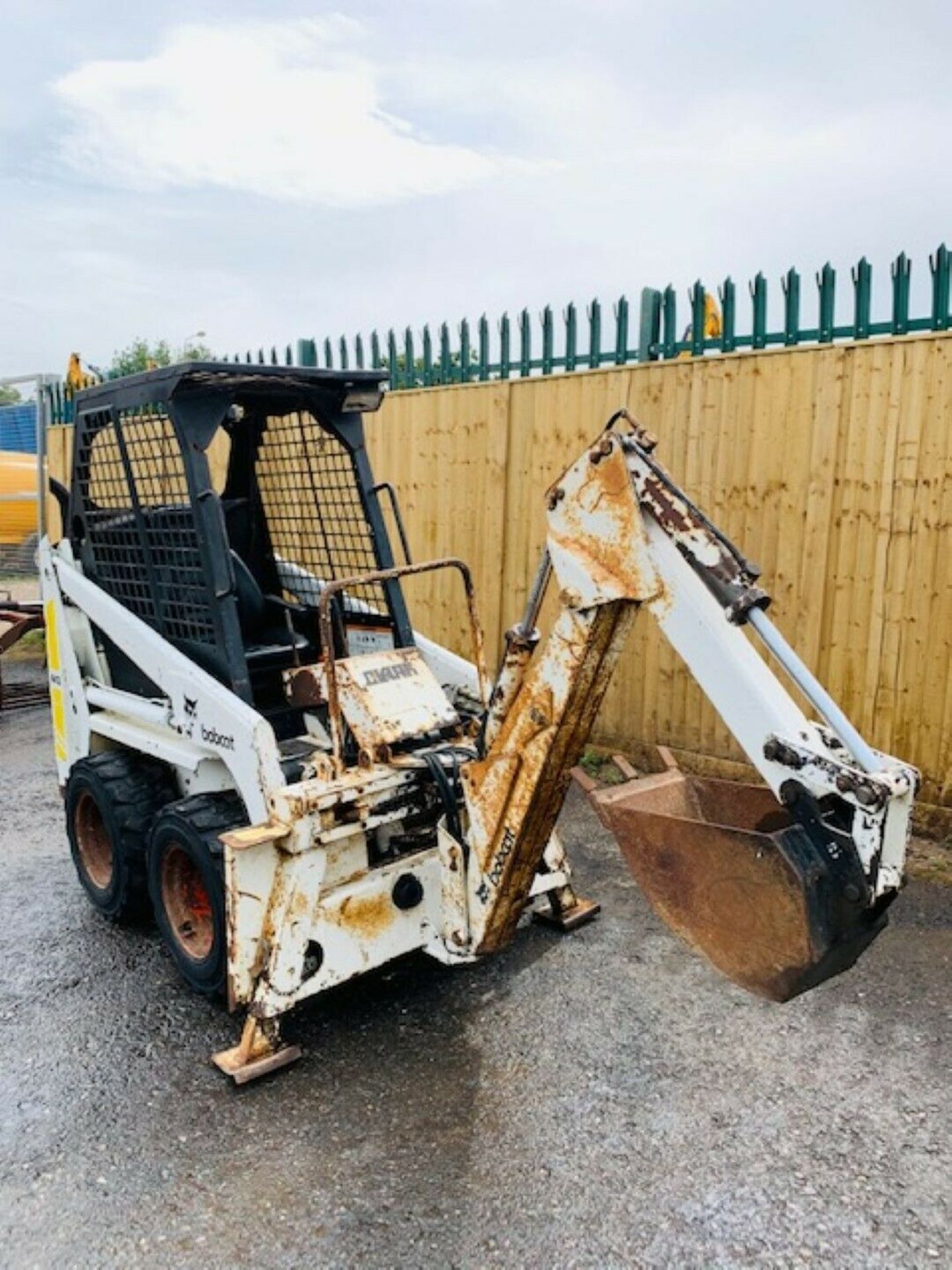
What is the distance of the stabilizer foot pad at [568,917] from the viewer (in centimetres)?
405

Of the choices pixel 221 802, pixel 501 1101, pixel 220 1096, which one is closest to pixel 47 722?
pixel 221 802

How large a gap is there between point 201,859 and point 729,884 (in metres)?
1.88

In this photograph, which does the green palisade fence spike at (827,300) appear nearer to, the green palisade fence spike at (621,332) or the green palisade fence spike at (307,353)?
the green palisade fence spike at (621,332)

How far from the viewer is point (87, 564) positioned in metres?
4.29

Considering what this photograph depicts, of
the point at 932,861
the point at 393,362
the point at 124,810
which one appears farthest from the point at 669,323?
the point at 124,810

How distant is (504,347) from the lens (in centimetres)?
636

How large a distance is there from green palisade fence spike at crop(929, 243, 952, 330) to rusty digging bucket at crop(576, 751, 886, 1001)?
312cm

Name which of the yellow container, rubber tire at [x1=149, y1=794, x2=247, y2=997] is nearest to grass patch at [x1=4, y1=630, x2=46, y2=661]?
the yellow container

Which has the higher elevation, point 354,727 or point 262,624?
point 262,624

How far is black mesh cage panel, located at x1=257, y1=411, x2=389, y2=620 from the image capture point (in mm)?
4270

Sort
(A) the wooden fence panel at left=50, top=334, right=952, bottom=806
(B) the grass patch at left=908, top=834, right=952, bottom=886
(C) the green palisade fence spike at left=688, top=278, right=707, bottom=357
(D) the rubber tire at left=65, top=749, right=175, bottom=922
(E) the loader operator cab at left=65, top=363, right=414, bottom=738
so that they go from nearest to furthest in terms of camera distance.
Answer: (E) the loader operator cab at left=65, top=363, right=414, bottom=738, (D) the rubber tire at left=65, top=749, right=175, bottom=922, (B) the grass patch at left=908, top=834, right=952, bottom=886, (A) the wooden fence panel at left=50, top=334, right=952, bottom=806, (C) the green palisade fence spike at left=688, top=278, right=707, bottom=357

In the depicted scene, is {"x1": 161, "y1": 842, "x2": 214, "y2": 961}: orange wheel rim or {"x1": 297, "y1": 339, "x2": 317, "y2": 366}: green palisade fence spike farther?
{"x1": 297, "y1": 339, "x2": 317, "y2": 366}: green palisade fence spike

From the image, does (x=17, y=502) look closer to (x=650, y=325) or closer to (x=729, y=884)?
(x=650, y=325)

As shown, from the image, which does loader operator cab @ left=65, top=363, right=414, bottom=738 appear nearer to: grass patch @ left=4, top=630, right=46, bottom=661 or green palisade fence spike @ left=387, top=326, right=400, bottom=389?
green palisade fence spike @ left=387, top=326, right=400, bottom=389
